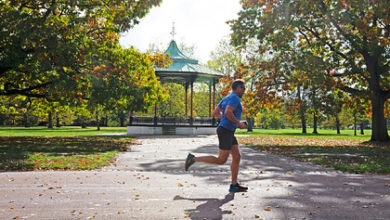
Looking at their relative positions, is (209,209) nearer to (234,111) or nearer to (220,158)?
(220,158)

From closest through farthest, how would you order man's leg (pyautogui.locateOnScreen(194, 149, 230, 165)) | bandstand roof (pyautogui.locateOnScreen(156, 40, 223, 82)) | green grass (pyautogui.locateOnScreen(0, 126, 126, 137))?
man's leg (pyautogui.locateOnScreen(194, 149, 230, 165)) → green grass (pyautogui.locateOnScreen(0, 126, 126, 137)) → bandstand roof (pyautogui.locateOnScreen(156, 40, 223, 82))

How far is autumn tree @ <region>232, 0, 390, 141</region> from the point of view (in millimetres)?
15703

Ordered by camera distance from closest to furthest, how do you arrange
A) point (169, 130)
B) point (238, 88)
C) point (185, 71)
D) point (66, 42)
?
point (238, 88) → point (66, 42) → point (185, 71) → point (169, 130)

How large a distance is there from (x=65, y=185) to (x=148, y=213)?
2.50 m

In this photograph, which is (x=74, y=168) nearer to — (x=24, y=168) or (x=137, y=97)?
(x=24, y=168)

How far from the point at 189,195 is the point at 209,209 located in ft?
2.97

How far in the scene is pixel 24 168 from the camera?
7.94 m

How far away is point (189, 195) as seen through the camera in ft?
17.2

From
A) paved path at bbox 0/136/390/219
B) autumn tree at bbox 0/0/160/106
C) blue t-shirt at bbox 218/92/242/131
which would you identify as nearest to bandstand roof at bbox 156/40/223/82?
autumn tree at bbox 0/0/160/106

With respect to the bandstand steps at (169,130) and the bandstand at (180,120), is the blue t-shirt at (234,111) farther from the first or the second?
the bandstand steps at (169,130)

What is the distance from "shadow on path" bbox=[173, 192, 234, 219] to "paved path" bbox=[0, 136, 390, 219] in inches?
0.5

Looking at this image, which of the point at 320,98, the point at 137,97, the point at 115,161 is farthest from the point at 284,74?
the point at 115,161

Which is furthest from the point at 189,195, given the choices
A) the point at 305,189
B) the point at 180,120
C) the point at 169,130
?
the point at 180,120

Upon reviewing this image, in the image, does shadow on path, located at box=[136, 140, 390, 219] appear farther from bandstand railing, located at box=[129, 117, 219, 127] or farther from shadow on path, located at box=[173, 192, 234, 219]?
bandstand railing, located at box=[129, 117, 219, 127]
